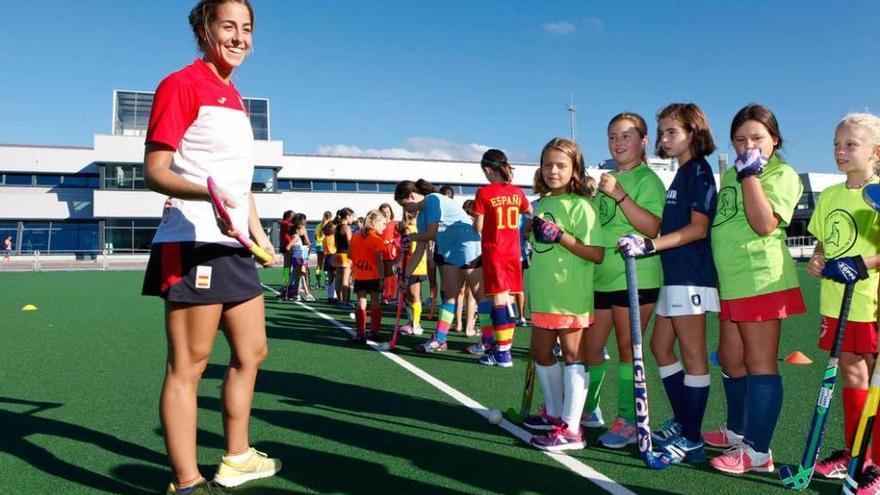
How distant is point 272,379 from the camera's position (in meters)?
5.61

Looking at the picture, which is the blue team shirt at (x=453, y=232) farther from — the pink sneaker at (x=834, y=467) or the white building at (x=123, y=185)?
the white building at (x=123, y=185)

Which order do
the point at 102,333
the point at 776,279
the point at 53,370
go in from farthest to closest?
the point at 102,333 → the point at 53,370 → the point at 776,279

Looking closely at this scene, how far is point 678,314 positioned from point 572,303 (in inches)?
22.8

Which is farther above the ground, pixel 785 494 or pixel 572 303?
pixel 572 303

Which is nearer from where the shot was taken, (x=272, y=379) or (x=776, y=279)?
(x=776, y=279)

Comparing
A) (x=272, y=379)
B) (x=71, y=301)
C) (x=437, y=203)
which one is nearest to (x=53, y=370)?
(x=272, y=379)

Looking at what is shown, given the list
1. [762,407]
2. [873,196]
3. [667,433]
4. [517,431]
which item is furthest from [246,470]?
[873,196]

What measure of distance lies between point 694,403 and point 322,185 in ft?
153

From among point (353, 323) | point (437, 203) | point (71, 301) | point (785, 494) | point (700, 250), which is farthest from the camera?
point (71, 301)

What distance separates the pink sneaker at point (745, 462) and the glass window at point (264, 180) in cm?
4268

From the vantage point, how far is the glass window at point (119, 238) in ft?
135

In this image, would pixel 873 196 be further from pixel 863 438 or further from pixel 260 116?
pixel 260 116

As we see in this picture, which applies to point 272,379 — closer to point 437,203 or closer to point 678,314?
point 437,203

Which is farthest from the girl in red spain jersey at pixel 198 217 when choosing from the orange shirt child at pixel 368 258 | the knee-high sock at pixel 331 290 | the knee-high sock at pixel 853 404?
the knee-high sock at pixel 331 290
